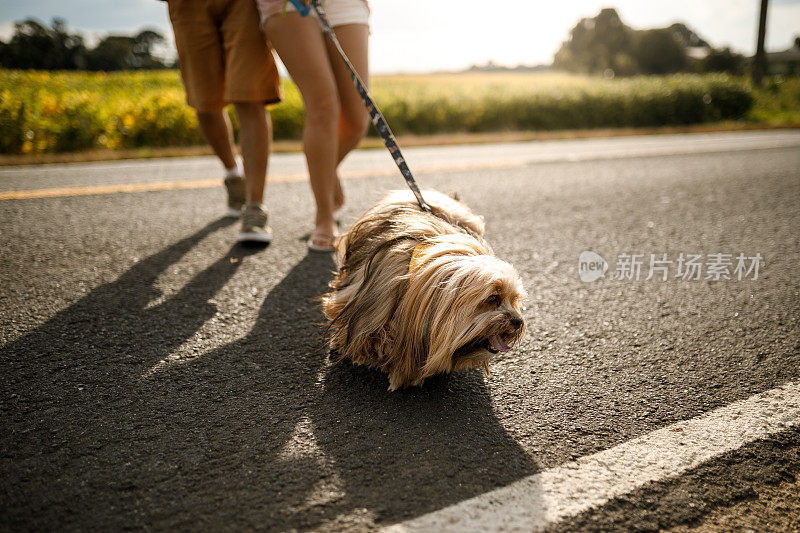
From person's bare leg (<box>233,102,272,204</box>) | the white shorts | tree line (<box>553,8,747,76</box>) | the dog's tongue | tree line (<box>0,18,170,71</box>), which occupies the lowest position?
the dog's tongue

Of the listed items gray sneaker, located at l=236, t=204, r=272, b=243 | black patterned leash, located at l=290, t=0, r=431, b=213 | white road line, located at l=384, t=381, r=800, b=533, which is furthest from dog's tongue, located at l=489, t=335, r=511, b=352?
gray sneaker, located at l=236, t=204, r=272, b=243

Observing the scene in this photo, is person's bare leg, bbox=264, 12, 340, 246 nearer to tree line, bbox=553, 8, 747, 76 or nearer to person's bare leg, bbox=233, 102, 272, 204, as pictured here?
person's bare leg, bbox=233, 102, 272, 204

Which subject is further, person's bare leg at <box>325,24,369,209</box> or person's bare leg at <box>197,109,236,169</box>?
person's bare leg at <box>197,109,236,169</box>

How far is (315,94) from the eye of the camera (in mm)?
3512

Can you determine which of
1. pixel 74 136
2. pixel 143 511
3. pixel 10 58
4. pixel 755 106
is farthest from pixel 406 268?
pixel 755 106

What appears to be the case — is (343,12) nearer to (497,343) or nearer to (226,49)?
(226,49)

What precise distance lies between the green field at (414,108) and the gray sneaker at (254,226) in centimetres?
756

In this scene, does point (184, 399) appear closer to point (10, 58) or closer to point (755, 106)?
point (10, 58)

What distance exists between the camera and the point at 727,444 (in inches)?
74.9

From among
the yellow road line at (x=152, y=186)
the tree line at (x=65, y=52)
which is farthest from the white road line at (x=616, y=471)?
the tree line at (x=65, y=52)

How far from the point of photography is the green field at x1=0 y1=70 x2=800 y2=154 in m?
10.1

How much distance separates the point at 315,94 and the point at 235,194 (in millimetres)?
1457

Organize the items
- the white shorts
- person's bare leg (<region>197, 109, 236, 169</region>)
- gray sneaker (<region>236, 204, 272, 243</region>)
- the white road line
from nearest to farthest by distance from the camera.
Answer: the white road line, the white shorts, gray sneaker (<region>236, 204, 272, 243</region>), person's bare leg (<region>197, 109, 236, 169</region>)

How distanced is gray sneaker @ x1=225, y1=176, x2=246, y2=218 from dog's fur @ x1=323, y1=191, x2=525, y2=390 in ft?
7.92
